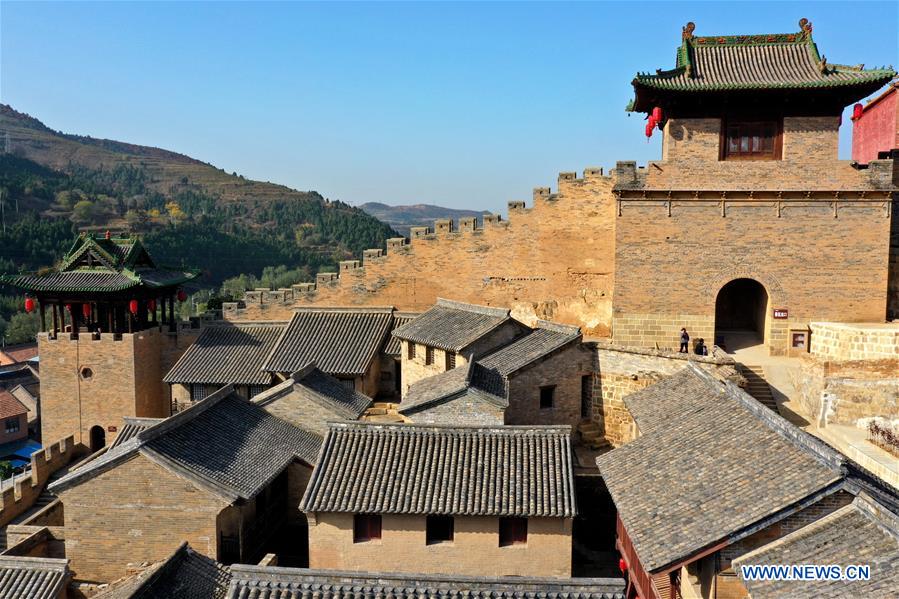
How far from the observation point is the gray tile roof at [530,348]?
17.9 meters

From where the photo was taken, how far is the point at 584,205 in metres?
22.6

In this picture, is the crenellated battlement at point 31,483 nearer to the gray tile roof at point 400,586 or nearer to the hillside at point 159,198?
the gray tile roof at point 400,586

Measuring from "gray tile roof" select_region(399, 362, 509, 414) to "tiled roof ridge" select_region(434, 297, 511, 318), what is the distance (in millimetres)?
2568

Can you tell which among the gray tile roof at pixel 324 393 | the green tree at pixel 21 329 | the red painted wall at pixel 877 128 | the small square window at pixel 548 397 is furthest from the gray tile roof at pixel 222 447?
the green tree at pixel 21 329

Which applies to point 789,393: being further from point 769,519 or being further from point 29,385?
point 29,385

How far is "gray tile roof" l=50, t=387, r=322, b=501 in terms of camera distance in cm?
1320

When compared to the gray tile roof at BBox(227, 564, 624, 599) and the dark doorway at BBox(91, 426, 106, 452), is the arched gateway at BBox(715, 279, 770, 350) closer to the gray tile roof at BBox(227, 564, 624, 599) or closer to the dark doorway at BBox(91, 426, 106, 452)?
the gray tile roof at BBox(227, 564, 624, 599)

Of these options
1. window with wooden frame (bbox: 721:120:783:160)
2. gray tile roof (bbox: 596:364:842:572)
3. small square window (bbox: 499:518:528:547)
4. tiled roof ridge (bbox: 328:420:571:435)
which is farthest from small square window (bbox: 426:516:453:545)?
window with wooden frame (bbox: 721:120:783:160)

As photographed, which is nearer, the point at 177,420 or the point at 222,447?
the point at 177,420

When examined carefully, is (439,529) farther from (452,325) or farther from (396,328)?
(396,328)

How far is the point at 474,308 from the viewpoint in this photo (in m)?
21.3

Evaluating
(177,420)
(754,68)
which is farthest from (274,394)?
(754,68)

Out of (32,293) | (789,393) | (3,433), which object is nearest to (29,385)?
(3,433)

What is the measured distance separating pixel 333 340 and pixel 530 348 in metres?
7.25
